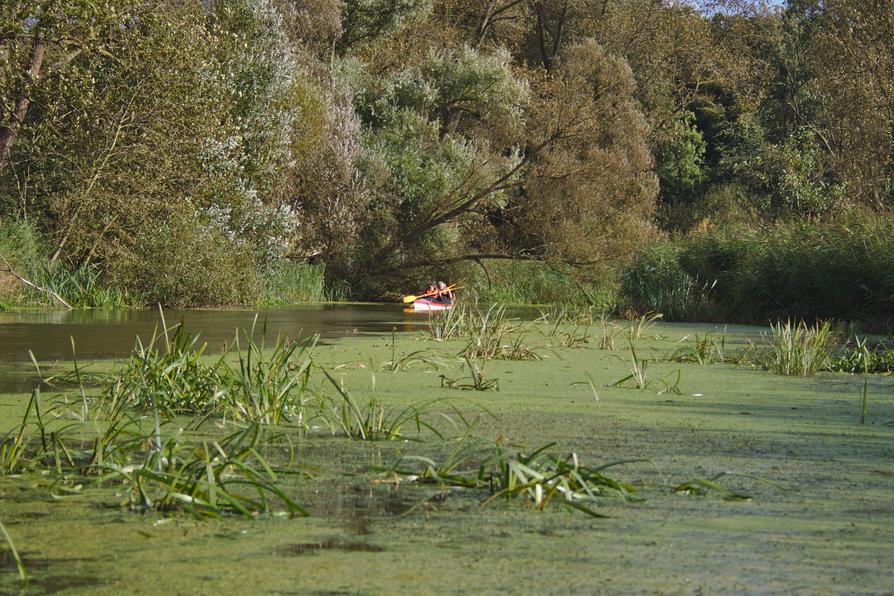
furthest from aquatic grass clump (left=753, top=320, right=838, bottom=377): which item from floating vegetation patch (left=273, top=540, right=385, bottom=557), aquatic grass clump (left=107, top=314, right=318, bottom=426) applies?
floating vegetation patch (left=273, top=540, right=385, bottom=557)

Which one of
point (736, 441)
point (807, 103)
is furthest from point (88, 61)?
point (807, 103)

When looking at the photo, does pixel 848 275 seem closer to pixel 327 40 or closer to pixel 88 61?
pixel 88 61

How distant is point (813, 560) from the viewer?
308cm

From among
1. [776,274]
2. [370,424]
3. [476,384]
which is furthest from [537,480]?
[776,274]

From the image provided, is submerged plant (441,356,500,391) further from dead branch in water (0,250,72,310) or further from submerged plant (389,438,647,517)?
dead branch in water (0,250,72,310)

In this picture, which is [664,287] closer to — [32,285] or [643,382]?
[32,285]

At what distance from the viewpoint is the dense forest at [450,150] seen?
56.0ft

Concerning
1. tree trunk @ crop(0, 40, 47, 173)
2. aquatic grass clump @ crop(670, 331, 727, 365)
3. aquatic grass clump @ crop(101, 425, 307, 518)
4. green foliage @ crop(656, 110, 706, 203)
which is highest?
green foliage @ crop(656, 110, 706, 203)

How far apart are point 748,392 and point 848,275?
27.0 ft

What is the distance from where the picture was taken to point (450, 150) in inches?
1035

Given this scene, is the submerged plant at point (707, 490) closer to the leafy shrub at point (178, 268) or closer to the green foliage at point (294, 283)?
the leafy shrub at point (178, 268)

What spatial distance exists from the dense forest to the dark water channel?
80.5 inches

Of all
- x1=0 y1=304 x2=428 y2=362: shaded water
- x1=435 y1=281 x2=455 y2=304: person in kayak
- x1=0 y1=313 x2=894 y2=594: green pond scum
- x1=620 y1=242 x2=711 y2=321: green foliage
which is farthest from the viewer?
x1=435 y1=281 x2=455 y2=304: person in kayak

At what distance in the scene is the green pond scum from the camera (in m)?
2.90
